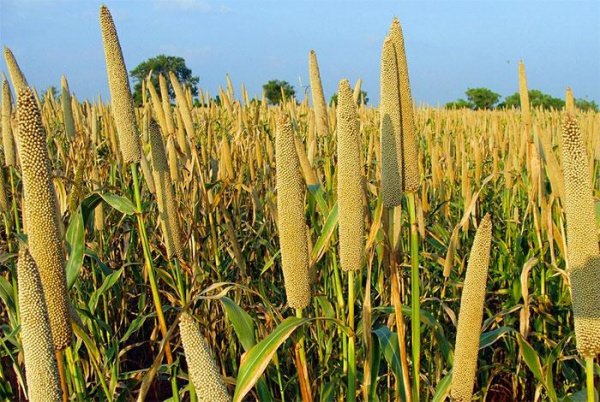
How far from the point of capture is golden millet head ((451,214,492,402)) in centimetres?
134

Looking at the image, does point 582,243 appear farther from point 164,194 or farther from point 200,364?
point 164,194

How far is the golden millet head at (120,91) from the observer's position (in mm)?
1987

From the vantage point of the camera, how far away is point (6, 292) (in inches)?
85.3

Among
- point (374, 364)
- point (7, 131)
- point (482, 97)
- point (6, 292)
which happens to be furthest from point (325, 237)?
point (482, 97)

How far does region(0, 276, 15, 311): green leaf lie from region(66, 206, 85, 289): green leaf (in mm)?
270

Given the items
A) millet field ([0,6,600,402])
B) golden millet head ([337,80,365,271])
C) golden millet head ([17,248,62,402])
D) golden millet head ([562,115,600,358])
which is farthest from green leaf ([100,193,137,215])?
golden millet head ([562,115,600,358])

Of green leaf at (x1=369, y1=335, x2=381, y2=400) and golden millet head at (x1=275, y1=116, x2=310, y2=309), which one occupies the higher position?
golden millet head at (x1=275, y1=116, x2=310, y2=309)

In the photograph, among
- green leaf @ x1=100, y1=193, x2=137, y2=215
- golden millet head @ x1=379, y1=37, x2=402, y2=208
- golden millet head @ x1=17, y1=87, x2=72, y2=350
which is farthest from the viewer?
green leaf @ x1=100, y1=193, x2=137, y2=215

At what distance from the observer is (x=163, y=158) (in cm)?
221

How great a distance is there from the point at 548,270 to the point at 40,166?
2593 mm

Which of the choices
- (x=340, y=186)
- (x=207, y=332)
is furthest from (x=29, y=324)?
(x=207, y=332)

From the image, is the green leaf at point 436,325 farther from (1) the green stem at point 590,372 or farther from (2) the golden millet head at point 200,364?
(2) the golden millet head at point 200,364

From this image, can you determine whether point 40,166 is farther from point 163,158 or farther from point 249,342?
point 163,158

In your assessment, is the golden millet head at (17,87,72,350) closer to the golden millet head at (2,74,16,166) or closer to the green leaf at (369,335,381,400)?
the green leaf at (369,335,381,400)
